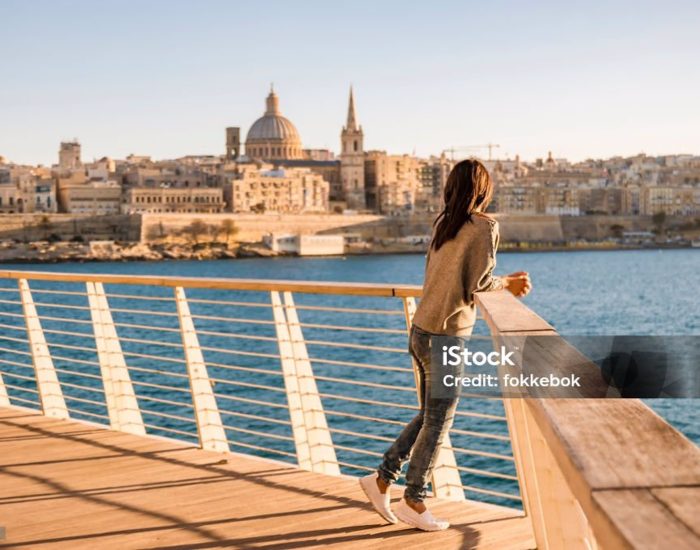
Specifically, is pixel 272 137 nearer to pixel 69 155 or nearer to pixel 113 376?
pixel 69 155

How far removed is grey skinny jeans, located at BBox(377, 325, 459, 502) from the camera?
2.27 metres

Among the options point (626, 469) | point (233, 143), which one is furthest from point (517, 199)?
point (626, 469)

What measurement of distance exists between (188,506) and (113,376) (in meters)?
1.26

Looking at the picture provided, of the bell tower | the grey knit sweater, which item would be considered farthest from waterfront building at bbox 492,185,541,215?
the grey knit sweater

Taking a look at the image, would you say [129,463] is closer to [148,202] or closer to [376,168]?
[148,202]

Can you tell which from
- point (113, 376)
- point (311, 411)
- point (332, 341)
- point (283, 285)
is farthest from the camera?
point (332, 341)

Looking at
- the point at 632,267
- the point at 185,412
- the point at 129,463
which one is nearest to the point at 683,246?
the point at 632,267

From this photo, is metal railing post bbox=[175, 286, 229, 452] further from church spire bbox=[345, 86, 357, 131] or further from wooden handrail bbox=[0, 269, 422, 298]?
church spire bbox=[345, 86, 357, 131]

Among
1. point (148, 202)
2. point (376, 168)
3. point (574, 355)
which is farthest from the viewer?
point (376, 168)

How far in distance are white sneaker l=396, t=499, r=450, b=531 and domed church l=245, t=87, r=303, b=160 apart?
97.8 metres

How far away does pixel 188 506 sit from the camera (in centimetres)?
274

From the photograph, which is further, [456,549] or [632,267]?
[632,267]

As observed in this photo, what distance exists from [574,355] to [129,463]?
7.56 feet

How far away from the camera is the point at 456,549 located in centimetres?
230
